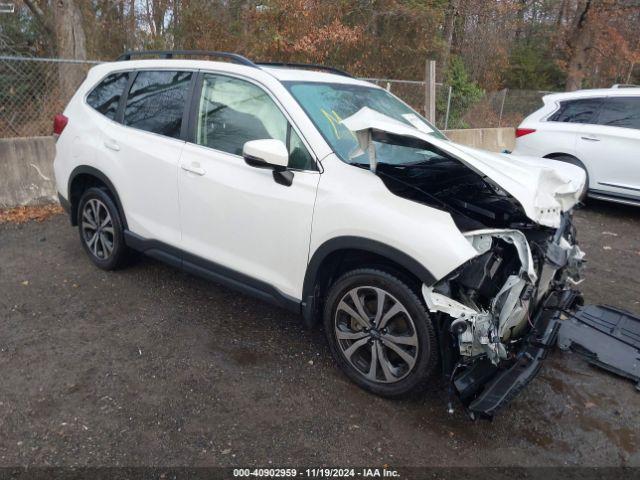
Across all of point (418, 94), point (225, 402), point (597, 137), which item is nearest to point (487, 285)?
point (225, 402)

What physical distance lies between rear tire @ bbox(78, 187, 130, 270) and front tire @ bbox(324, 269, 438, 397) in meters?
2.29

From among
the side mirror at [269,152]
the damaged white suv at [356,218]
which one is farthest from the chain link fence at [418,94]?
the side mirror at [269,152]

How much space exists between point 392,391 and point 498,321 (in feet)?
2.50

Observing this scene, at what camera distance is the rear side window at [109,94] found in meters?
4.41

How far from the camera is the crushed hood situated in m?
2.70

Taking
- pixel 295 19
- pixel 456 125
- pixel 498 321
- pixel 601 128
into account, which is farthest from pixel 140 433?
pixel 456 125

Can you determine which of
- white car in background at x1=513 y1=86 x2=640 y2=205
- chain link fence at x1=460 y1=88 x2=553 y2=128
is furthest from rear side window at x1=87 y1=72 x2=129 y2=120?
chain link fence at x1=460 y1=88 x2=553 y2=128

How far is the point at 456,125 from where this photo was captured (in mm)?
12688

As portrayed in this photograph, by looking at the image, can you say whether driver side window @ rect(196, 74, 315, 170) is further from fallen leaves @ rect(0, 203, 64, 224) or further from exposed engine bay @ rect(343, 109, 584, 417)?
fallen leaves @ rect(0, 203, 64, 224)

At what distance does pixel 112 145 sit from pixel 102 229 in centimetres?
83

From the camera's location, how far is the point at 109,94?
451cm

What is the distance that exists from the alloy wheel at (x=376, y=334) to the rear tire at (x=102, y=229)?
2.34 m

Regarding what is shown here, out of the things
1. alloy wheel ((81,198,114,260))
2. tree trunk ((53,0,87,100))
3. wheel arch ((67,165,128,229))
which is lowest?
alloy wheel ((81,198,114,260))

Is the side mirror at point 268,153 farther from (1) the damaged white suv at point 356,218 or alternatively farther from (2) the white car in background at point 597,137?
(2) the white car in background at point 597,137
